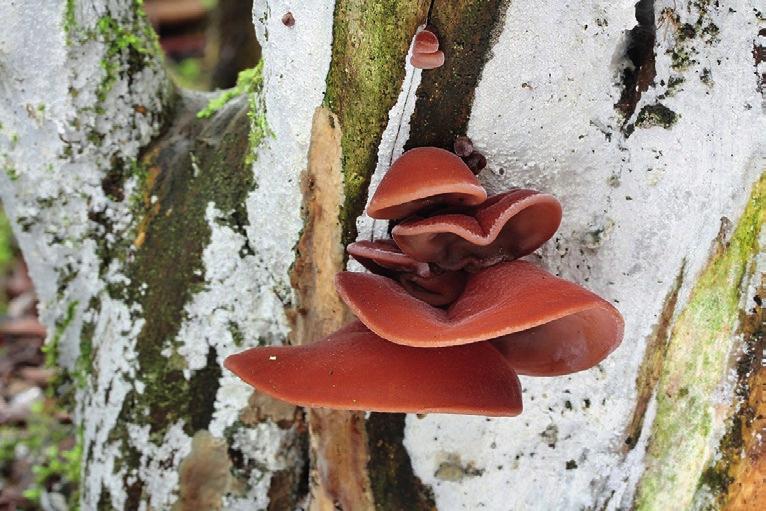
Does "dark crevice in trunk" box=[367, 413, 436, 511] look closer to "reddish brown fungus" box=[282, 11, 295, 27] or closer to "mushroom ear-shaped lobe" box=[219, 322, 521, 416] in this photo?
"mushroom ear-shaped lobe" box=[219, 322, 521, 416]

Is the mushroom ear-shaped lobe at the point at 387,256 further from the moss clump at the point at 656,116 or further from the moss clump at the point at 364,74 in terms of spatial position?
the moss clump at the point at 656,116

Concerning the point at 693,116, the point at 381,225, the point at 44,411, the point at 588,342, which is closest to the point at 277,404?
the point at 381,225

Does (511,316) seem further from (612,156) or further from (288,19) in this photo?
(288,19)

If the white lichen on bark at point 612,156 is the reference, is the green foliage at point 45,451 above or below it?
below

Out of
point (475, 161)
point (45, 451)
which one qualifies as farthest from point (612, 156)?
point (45, 451)

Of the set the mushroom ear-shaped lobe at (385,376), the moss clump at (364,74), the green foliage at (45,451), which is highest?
the moss clump at (364,74)

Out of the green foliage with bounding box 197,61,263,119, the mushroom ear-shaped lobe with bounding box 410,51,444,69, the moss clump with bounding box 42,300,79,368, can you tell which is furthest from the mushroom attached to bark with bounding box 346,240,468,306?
the moss clump with bounding box 42,300,79,368

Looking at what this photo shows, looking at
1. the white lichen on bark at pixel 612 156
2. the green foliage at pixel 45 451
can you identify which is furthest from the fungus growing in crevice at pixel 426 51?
the green foliage at pixel 45 451
